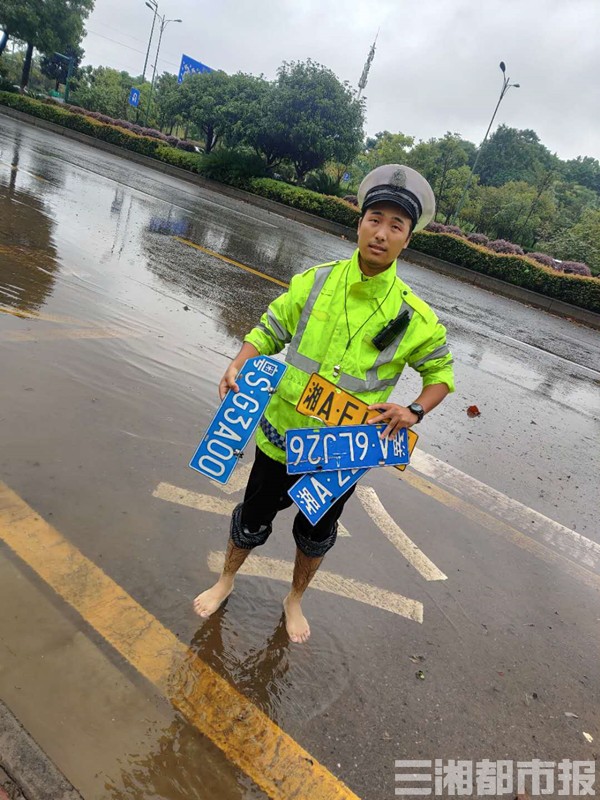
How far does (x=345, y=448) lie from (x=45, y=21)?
150 feet

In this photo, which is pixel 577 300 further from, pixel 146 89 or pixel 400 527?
pixel 146 89

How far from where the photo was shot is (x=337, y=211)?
20.5 m

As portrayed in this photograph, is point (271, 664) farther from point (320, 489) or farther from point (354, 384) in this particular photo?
point (354, 384)

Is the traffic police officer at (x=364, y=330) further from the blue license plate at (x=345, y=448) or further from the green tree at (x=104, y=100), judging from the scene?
the green tree at (x=104, y=100)

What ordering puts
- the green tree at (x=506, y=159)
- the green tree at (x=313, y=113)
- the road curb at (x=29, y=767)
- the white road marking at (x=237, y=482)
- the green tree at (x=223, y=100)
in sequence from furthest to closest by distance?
the green tree at (x=506, y=159) → the green tree at (x=223, y=100) → the green tree at (x=313, y=113) → the white road marking at (x=237, y=482) → the road curb at (x=29, y=767)

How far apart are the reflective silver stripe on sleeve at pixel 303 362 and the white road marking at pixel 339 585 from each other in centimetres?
108

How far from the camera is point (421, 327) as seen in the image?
1791 millimetres

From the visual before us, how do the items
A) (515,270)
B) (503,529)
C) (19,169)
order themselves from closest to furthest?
1. (503,529)
2. (19,169)
3. (515,270)

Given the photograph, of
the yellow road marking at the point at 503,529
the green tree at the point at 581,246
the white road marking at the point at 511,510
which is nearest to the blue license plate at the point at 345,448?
the yellow road marking at the point at 503,529

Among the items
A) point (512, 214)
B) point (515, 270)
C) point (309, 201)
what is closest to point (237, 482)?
point (515, 270)

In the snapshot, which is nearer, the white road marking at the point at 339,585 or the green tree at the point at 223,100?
the white road marking at the point at 339,585

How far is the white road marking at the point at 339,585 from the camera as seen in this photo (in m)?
2.45

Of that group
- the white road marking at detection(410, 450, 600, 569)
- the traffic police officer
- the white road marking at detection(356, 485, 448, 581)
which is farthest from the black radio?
the white road marking at detection(410, 450, 600, 569)

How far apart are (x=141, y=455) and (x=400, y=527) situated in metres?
1.51
